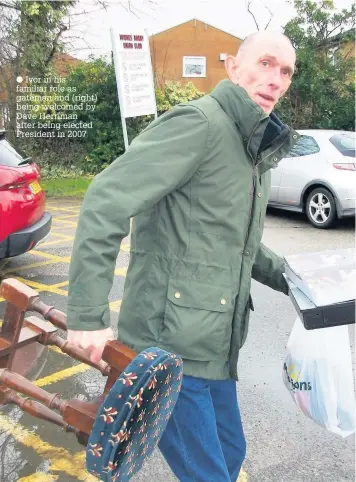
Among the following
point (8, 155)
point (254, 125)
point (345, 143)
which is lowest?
point (345, 143)

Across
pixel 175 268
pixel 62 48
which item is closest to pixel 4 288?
pixel 175 268

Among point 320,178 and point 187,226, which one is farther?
point 320,178

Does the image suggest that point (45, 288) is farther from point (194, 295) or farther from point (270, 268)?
point (194, 295)

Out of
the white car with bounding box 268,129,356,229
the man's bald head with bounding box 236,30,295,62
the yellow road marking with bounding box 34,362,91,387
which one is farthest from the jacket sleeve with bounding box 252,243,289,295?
the white car with bounding box 268,129,356,229

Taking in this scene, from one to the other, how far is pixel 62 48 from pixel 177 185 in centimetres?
1406

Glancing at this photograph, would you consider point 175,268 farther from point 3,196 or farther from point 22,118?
point 22,118

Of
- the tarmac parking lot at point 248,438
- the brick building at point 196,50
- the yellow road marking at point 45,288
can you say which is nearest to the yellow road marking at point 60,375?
the tarmac parking lot at point 248,438

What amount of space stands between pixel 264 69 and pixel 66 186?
433 inches

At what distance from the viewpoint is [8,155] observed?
206 inches

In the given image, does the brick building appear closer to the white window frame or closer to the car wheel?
the white window frame

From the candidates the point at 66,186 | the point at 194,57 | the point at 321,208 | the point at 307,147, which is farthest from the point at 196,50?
the point at 321,208

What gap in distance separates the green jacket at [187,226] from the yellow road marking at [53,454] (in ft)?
3.63

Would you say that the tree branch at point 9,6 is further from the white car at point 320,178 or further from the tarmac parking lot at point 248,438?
the tarmac parking lot at point 248,438

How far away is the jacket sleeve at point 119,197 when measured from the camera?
4.96 feet
